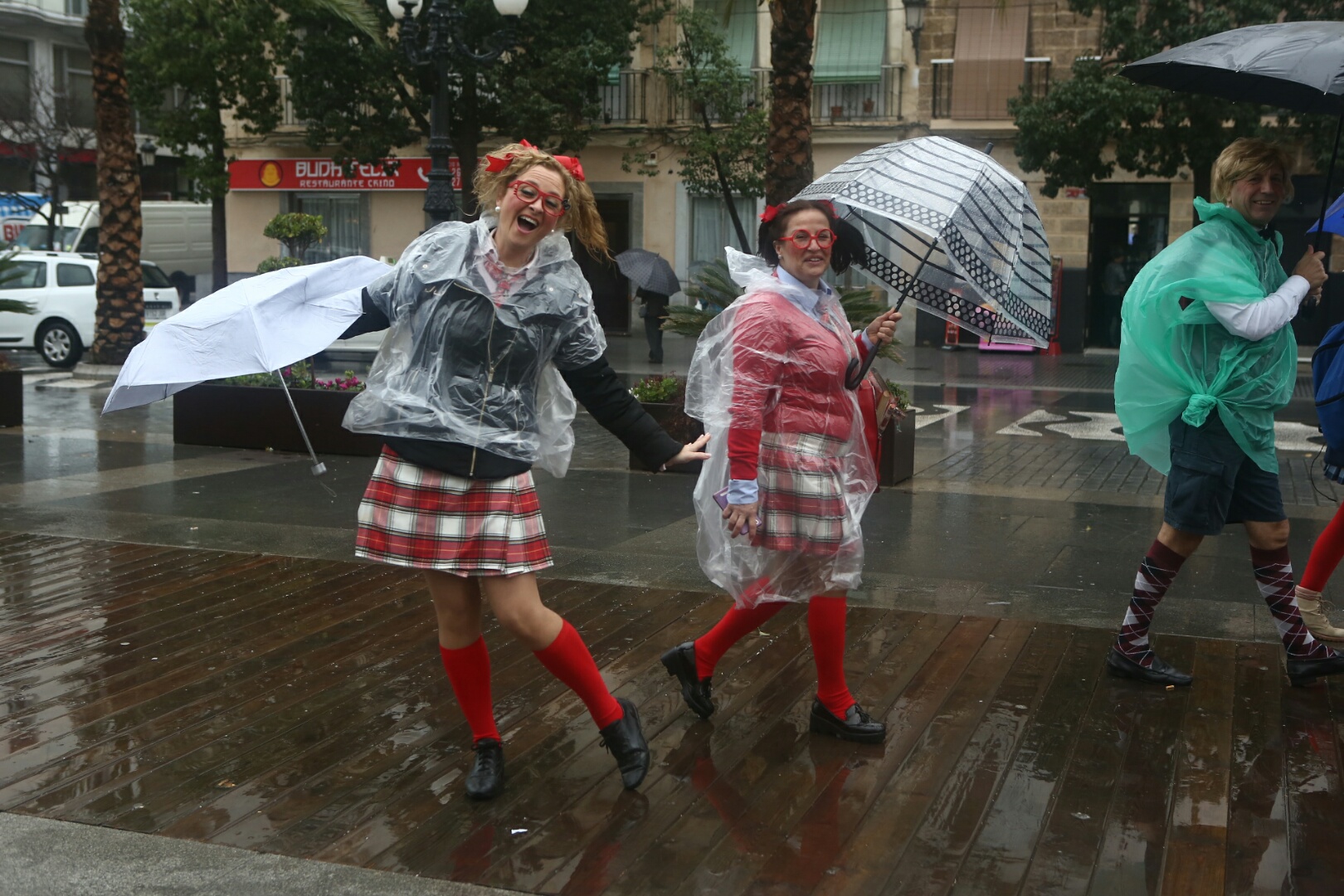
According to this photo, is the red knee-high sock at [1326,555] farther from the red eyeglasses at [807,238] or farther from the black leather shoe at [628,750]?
the black leather shoe at [628,750]

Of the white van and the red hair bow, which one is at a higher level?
the white van

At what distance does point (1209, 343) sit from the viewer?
4.52 m

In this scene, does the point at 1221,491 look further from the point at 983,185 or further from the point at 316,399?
the point at 316,399

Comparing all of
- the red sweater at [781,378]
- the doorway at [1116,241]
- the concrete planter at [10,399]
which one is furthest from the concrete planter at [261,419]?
the doorway at [1116,241]

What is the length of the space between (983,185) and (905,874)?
211cm

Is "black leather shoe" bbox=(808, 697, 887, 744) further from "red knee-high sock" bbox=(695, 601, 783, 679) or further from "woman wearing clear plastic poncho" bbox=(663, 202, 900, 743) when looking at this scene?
"red knee-high sock" bbox=(695, 601, 783, 679)

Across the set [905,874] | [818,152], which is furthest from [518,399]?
[818,152]

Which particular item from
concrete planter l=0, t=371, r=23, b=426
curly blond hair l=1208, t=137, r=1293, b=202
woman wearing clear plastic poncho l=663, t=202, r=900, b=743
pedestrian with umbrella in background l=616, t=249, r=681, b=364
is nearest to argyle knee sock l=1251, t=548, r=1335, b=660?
curly blond hair l=1208, t=137, r=1293, b=202

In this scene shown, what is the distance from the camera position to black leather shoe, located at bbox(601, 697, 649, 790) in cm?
375

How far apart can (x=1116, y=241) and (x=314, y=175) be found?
16786 mm

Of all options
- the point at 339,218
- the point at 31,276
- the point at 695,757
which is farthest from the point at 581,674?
the point at 339,218

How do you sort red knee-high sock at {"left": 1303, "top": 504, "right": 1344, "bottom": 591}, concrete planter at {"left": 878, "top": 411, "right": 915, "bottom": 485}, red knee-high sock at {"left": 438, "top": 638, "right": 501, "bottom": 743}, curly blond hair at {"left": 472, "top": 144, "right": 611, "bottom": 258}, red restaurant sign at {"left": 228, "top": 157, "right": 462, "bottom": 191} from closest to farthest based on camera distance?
curly blond hair at {"left": 472, "top": 144, "right": 611, "bottom": 258}, red knee-high sock at {"left": 438, "top": 638, "right": 501, "bottom": 743}, red knee-high sock at {"left": 1303, "top": 504, "right": 1344, "bottom": 591}, concrete planter at {"left": 878, "top": 411, "right": 915, "bottom": 485}, red restaurant sign at {"left": 228, "top": 157, "right": 462, "bottom": 191}

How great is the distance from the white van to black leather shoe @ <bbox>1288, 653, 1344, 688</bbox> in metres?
30.0

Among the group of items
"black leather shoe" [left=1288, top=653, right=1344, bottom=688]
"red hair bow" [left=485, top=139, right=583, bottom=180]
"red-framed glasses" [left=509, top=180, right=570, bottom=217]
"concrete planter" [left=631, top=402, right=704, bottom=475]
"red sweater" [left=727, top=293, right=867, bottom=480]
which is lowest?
"black leather shoe" [left=1288, top=653, right=1344, bottom=688]
